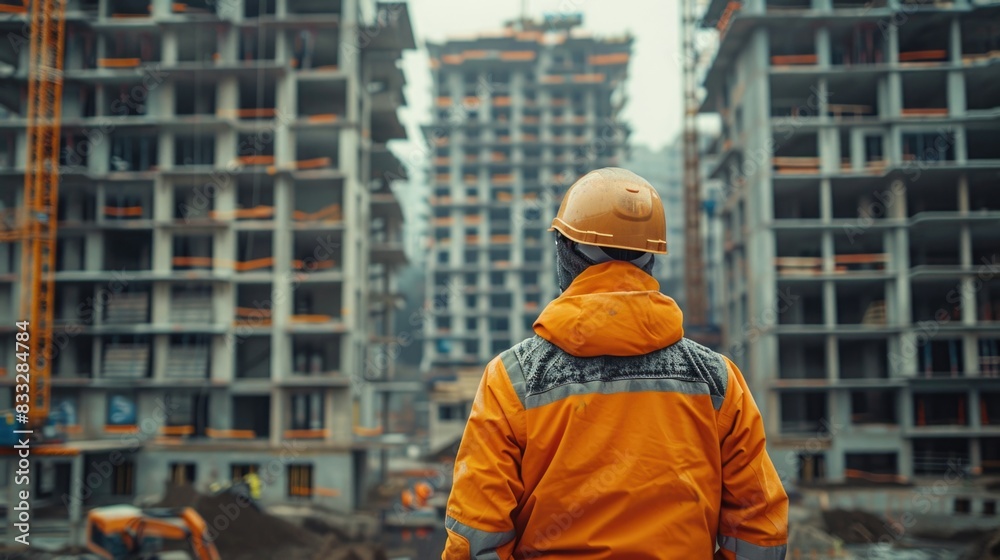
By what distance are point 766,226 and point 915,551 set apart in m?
14.2

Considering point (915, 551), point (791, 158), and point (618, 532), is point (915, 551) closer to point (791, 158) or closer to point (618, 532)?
point (791, 158)

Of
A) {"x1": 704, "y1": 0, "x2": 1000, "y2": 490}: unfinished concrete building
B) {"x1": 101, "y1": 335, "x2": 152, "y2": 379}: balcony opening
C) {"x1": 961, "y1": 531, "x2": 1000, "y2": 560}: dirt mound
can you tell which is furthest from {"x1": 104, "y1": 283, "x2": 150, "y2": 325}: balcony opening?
{"x1": 961, "y1": 531, "x2": 1000, "y2": 560}: dirt mound

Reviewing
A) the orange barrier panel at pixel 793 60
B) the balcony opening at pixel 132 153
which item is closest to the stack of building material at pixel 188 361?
the balcony opening at pixel 132 153

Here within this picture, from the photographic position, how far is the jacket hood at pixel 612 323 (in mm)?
2293

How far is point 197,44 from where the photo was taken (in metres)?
34.2

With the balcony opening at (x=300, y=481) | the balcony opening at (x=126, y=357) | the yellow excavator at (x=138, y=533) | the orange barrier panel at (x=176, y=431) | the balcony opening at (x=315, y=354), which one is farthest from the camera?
the balcony opening at (x=315, y=354)

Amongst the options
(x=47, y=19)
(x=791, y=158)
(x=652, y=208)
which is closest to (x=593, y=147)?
(x=791, y=158)

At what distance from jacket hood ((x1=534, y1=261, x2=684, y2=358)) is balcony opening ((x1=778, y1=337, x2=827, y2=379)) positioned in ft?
116

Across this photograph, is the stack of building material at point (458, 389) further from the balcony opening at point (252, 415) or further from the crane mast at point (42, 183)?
the crane mast at point (42, 183)

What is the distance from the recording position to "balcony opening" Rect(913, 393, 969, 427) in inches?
1306

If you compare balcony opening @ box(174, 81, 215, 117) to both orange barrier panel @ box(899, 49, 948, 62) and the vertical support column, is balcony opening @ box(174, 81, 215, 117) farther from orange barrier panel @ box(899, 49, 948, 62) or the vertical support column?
orange barrier panel @ box(899, 49, 948, 62)

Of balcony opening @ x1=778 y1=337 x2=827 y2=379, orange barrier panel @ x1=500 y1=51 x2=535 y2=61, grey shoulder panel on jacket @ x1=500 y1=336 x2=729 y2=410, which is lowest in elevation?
balcony opening @ x1=778 y1=337 x2=827 y2=379

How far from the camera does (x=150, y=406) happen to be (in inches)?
1256

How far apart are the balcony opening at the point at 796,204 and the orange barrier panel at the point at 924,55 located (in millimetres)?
7109
